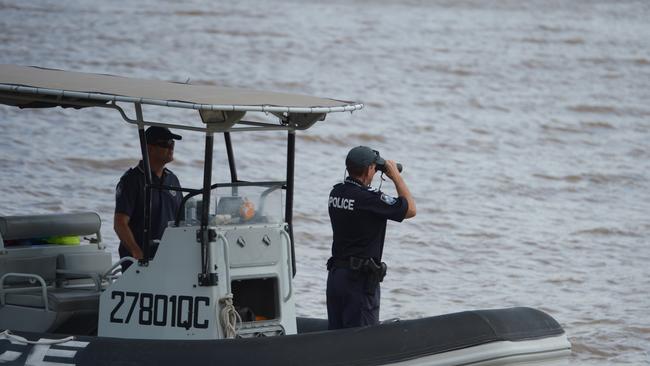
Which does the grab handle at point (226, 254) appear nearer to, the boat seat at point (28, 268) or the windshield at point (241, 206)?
the windshield at point (241, 206)

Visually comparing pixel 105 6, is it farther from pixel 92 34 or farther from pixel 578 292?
pixel 578 292

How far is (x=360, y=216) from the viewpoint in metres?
5.61

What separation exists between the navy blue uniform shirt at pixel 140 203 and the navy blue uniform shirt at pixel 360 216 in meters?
0.83

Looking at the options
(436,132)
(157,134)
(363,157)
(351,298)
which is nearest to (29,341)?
(157,134)

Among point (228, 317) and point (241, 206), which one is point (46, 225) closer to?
point (241, 206)

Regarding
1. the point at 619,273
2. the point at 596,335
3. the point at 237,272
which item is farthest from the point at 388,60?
the point at 237,272

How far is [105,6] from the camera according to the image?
2411cm

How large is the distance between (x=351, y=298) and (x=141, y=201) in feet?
3.74

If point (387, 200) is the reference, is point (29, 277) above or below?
below

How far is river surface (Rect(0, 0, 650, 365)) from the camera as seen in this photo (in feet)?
35.1

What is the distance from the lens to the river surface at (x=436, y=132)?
1070 cm

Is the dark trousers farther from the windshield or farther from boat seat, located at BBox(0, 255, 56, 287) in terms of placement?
boat seat, located at BBox(0, 255, 56, 287)

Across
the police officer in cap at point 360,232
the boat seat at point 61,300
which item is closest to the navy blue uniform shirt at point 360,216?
the police officer in cap at point 360,232

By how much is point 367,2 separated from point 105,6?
634 centimetres
